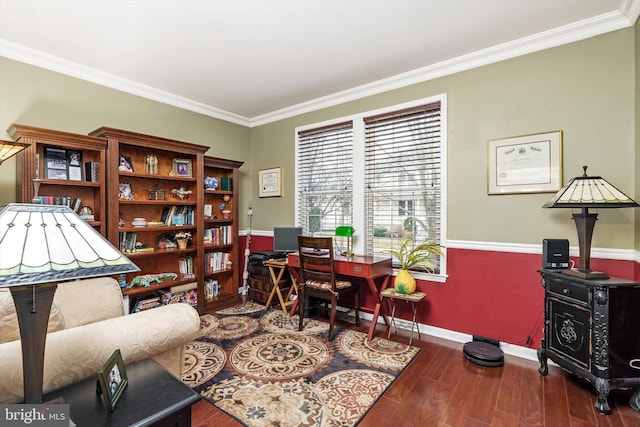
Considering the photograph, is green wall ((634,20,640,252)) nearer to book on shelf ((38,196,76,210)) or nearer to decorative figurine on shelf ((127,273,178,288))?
decorative figurine on shelf ((127,273,178,288))

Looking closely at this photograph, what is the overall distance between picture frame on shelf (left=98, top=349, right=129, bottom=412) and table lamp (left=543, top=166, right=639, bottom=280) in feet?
8.76

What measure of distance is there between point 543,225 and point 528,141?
74 cm

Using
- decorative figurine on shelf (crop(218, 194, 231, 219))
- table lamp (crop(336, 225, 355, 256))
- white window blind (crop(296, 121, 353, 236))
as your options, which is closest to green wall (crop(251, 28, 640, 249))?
white window blind (crop(296, 121, 353, 236))

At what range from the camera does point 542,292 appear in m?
2.54

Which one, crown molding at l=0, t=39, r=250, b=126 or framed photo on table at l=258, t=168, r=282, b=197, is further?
framed photo on table at l=258, t=168, r=282, b=197

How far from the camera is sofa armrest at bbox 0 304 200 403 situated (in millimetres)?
1088

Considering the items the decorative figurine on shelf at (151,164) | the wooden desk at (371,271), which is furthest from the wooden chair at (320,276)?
the decorative figurine on shelf at (151,164)

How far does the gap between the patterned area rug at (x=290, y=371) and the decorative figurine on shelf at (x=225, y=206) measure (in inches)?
60.7

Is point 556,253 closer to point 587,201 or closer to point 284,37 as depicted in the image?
point 587,201


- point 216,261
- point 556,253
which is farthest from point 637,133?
point 216,261

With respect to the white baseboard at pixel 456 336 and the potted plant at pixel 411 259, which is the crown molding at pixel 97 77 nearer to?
the potted plant at pixel 411 259

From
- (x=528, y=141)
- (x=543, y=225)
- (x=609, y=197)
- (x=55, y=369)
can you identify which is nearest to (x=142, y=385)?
(x=55, y=369)

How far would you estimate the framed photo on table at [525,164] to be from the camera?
2.51 m

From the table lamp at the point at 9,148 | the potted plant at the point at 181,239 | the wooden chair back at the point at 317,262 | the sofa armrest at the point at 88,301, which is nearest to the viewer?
the sofa armrest at the point at 88,301
